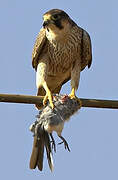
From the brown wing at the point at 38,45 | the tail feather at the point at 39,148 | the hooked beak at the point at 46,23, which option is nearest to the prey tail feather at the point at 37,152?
the tail feather at the point at 39,148

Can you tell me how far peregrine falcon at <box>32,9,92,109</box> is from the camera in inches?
331

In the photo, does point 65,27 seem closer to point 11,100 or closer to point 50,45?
point 50,45

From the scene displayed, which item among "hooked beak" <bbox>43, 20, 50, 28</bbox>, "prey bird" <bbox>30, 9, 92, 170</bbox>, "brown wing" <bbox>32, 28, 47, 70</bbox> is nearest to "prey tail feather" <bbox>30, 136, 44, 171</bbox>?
"prey bird" <bbox>30, 9, 92, 170</bbox>

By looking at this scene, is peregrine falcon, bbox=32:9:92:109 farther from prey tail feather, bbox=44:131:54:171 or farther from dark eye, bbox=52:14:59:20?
prey tail feather, bbox=44:131:54:171

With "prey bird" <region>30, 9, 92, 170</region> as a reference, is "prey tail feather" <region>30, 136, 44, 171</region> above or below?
below

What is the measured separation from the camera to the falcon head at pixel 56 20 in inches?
318

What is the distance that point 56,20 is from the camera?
8312 mm

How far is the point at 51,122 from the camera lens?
653 cm

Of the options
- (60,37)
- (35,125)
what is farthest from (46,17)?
(35,125)

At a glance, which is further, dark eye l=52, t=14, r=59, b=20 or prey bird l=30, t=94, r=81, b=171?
dark eye l=52, t=14, r=59, b=20

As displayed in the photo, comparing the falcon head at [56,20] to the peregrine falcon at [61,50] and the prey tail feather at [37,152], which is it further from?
the prey tail feather at [37,152]

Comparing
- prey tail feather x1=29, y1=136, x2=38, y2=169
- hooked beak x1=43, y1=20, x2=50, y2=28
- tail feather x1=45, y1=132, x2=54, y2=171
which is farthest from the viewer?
hooked beak x1=43, y1=20, x2=50, y2=28

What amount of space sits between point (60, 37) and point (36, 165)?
2.57m

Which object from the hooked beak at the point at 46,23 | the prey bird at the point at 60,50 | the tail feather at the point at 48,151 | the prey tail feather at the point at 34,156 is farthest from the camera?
the prey bird at the point at 60,50
